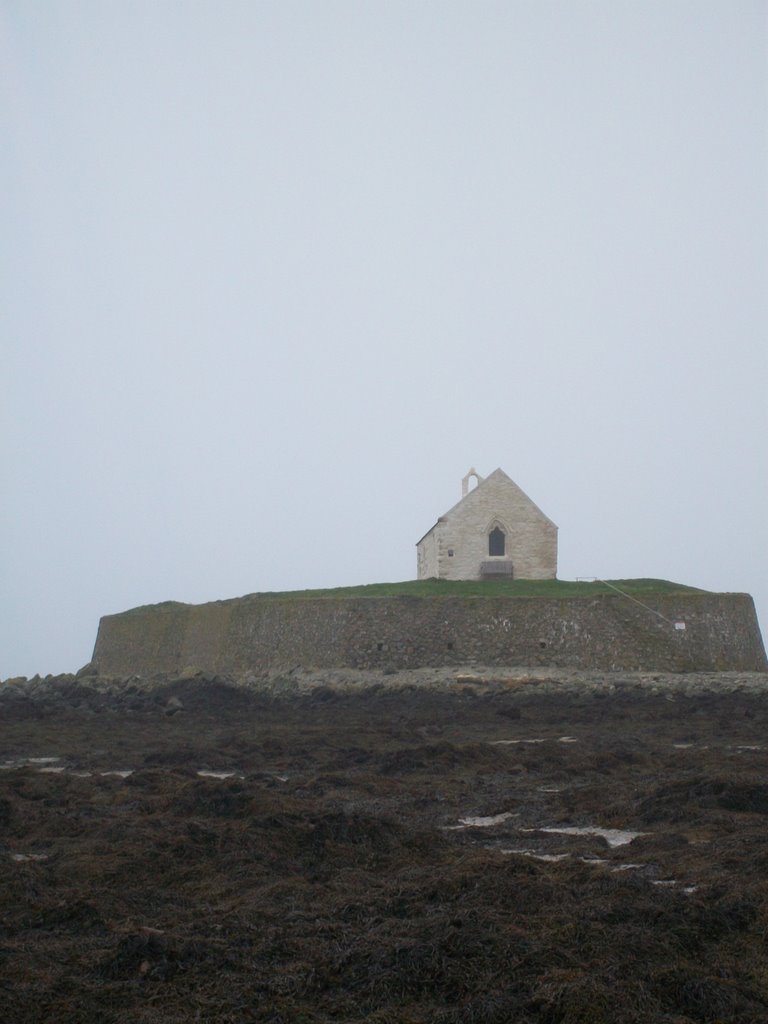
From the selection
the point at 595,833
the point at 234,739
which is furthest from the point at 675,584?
the point at 595,833

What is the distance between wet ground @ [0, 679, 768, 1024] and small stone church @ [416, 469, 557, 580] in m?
22.1

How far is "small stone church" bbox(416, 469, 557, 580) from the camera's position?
1583 inches

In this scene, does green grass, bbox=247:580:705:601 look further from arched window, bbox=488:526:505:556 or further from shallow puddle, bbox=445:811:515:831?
shallow puddle, bbox=445:811:515:831

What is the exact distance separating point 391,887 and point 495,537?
33089 mm

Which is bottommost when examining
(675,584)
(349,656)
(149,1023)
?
(149,1023)

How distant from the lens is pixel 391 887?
784cm

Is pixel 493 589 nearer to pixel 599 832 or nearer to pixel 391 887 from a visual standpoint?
pixel 599 832

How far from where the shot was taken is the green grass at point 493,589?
3359 cm

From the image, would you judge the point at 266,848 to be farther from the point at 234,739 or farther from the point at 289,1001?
the point at 234,739

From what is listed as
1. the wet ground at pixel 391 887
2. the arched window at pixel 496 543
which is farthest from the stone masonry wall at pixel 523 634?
the wet ground at pixel 391 887

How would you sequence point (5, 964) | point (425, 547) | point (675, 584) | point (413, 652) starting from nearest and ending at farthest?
point (5, 964) → point (413, 652) → point (675, 584) → point (425, 547)

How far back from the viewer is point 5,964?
607 centimetres

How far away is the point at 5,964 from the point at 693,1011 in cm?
354

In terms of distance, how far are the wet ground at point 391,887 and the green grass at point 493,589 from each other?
15509 mm
